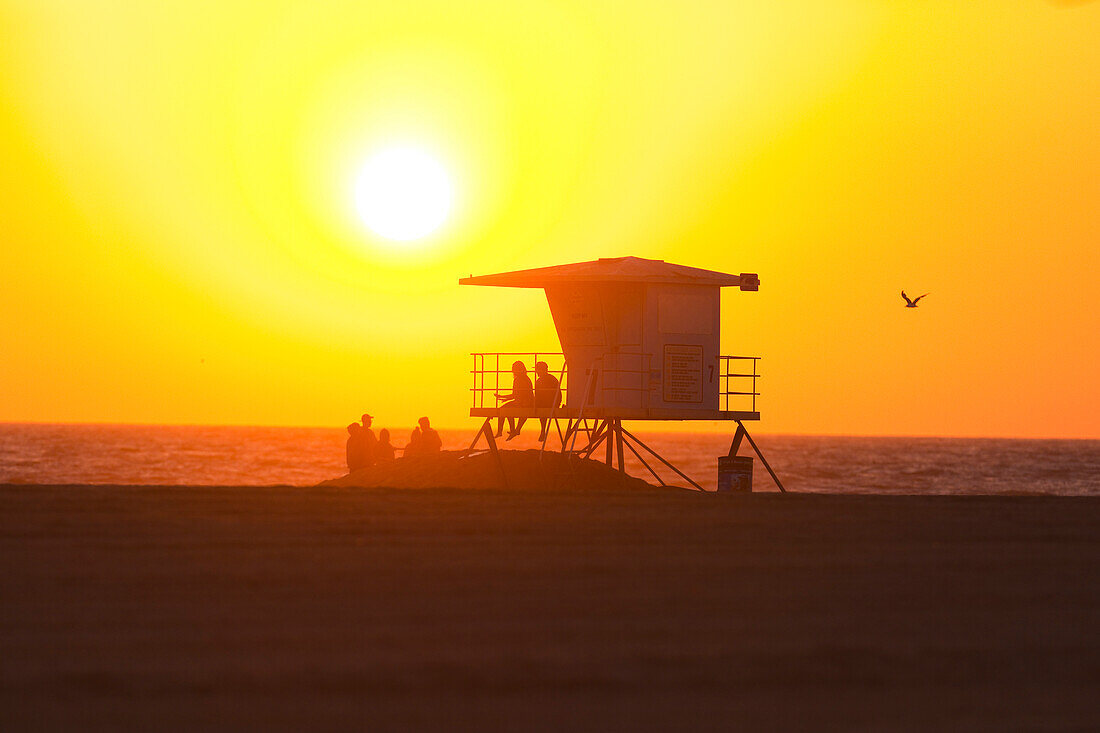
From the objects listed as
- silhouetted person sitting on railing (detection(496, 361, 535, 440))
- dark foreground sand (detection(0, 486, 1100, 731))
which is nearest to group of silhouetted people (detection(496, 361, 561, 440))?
silhouetted person sitting on railing (detection(496, 361, 535, 440))

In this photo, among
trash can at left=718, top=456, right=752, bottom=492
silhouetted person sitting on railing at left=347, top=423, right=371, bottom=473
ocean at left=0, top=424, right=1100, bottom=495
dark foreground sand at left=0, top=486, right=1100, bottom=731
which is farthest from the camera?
ocean at left=0, top=424, right=1100, bottom=495

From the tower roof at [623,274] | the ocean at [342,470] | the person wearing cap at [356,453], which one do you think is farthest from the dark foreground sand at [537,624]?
the ocean at [342,470]

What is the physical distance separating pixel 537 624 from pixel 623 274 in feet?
80.8

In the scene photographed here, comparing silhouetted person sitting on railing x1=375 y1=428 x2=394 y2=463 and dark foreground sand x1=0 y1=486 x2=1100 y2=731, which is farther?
silhouetted person sitting on railing x1=375 y1=428 x2=394 y2=463

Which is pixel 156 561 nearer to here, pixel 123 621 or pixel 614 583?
pixel 123 621

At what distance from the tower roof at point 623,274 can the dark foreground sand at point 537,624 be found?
1669 centimetres

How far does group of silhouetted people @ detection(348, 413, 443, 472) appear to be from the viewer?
122 ft

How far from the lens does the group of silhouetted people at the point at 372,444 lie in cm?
3725

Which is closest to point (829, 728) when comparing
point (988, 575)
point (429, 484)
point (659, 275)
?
point (988, 575)

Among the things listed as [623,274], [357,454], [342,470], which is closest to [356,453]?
[357,454]

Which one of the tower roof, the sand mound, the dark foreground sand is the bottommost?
the dark foreground sand

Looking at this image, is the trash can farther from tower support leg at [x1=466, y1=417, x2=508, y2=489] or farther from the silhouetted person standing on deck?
the silhouetted person standing on deck

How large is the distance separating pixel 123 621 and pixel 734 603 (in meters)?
4.52

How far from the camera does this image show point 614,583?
12781 millimetres
